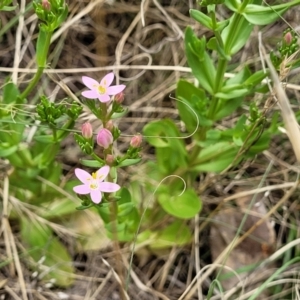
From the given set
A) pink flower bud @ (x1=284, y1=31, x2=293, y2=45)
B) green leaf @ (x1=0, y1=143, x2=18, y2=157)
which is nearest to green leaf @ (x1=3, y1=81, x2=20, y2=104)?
green leaf @ (x1=0, y1=143, x2=18, y2=157)

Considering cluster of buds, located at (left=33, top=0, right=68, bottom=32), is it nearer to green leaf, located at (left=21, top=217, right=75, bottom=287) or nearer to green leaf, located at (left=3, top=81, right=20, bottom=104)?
green leaf, located at (left=3, top=81, right=20, bottom=104)

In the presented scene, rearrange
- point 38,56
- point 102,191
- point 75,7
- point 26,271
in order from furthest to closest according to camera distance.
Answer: point 75,7 < point 26,271 < point 38,56 < point 102,191

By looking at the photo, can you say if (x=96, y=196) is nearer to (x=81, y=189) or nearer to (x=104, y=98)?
(x=81, y=189)

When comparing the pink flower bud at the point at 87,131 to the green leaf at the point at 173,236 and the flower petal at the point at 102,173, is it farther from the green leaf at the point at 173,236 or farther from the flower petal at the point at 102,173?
the green leaf at the point at 173,236

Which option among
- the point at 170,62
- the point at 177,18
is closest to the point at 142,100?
the point at 170,62

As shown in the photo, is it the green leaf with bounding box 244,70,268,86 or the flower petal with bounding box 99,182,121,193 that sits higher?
the green leaf with bounding box 244,70,268,86

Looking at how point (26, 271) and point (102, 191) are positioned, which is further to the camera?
point (26, 271)

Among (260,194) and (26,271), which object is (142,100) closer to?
(260,194)
